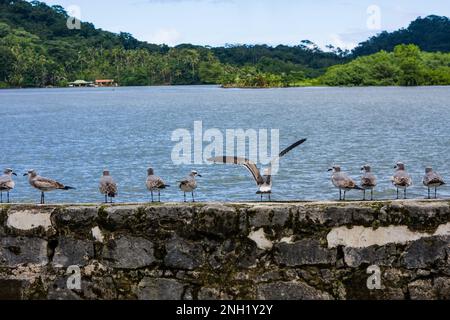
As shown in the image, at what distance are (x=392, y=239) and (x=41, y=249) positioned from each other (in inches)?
112

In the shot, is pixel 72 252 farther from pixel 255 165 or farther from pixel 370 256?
pixel 255 165

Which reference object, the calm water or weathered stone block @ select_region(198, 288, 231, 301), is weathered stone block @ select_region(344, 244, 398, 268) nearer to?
weathered stone block @ select_region(198, 288, 231, 301)

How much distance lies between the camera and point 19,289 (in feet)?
22.6

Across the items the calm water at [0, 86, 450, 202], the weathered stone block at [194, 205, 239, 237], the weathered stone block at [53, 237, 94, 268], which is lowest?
the calm water at [0, 86, 450, 202]

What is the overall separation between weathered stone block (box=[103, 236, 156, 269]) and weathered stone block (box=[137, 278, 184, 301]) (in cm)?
15

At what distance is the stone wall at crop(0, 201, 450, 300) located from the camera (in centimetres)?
661

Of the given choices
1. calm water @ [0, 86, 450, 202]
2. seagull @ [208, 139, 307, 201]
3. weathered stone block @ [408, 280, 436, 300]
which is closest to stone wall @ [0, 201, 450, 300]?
weathered stone block @ [408, 280, 436, 300]

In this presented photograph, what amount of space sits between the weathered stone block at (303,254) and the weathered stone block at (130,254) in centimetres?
Answer: 103

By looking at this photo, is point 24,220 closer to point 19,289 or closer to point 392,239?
point 19,289

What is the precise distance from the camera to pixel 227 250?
674 cm

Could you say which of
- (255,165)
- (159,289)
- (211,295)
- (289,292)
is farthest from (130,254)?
(255,165)
